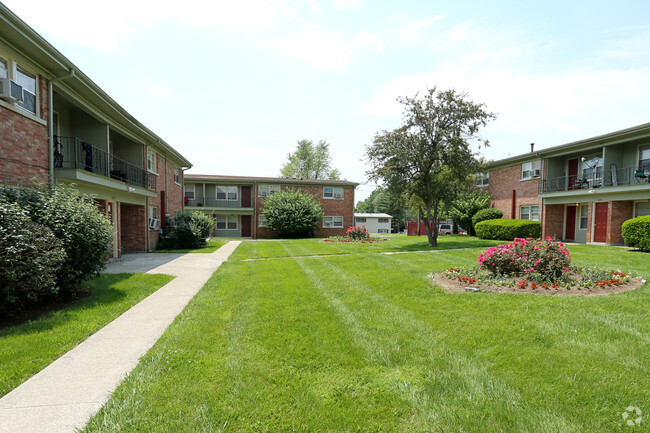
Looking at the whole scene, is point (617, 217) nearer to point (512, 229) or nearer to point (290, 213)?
point (512, 229)

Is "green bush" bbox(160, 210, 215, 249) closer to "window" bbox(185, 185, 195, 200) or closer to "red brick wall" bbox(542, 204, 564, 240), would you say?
"window" bbox(185, 185, 195, 200)

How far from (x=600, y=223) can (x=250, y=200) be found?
24.3 meters

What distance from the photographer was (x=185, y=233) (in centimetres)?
1602

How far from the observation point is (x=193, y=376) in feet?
9.60

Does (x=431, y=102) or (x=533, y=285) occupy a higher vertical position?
(x=431, y=102)

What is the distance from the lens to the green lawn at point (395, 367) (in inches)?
91.4

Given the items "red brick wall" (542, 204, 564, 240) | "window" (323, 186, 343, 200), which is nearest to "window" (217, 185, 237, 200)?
"window" (323, 186, 343, 200)

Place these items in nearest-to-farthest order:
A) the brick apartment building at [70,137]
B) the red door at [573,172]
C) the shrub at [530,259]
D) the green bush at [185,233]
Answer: the shrub at [530,259]
the brick apartment building at [70,137]
the green bush at [185,233]
the red door at [573,172]

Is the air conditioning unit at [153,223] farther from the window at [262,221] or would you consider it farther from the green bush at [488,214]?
the green bush at [488,214]

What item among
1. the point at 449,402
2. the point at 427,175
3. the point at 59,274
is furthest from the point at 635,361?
the point at 427,175

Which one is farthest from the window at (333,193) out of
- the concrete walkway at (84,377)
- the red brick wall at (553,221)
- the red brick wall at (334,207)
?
the concrete walkway at (84,377)

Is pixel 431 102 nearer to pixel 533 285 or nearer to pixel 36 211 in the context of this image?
pixel 533 285

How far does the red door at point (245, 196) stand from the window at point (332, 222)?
7.00 metres

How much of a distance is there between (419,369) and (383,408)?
28.9 inches
